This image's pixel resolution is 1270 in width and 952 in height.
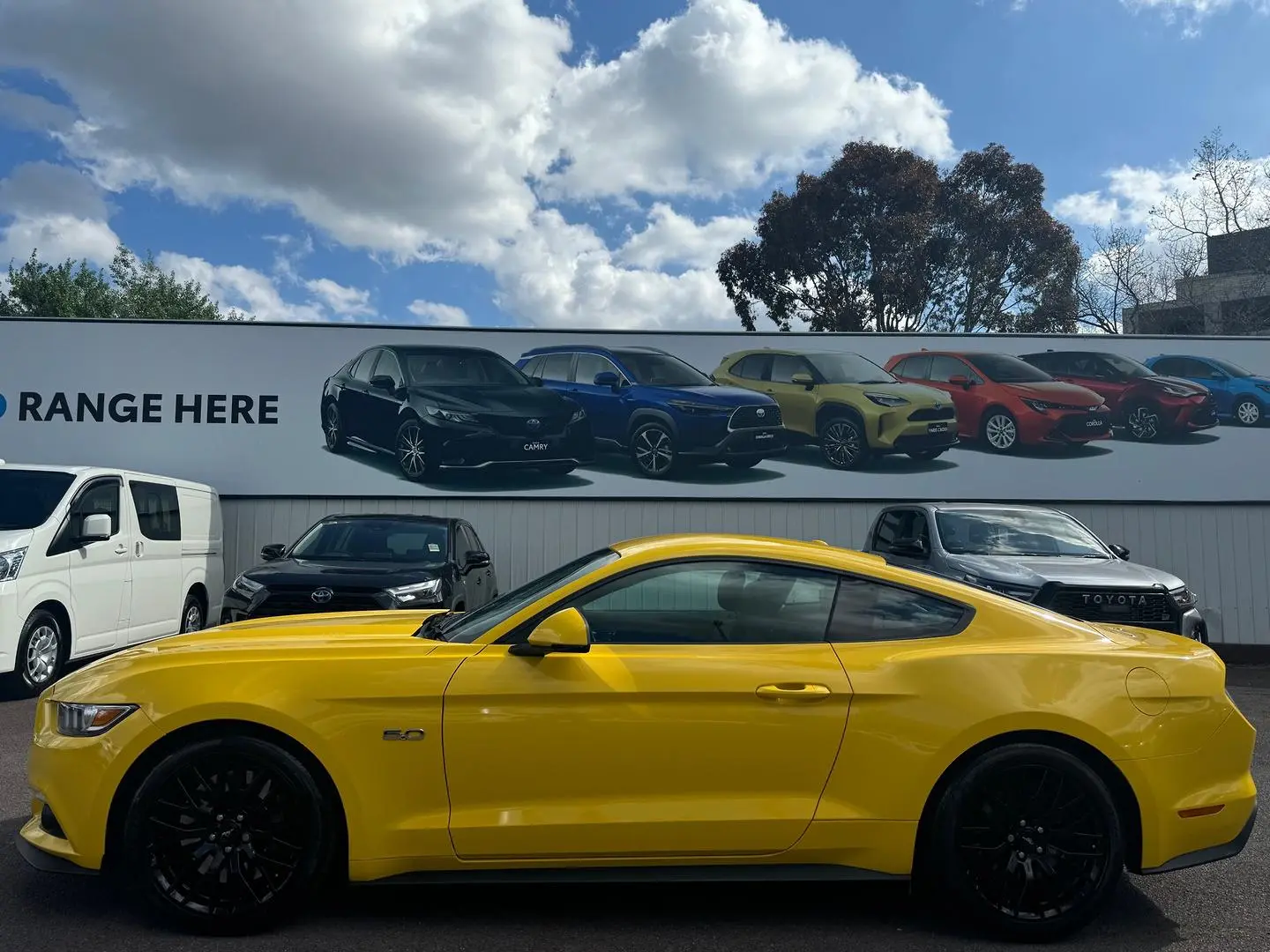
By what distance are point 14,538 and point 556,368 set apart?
22.1 feet

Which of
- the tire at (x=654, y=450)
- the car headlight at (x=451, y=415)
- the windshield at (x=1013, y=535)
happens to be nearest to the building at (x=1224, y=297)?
the windshield at (x=1013, y=535)

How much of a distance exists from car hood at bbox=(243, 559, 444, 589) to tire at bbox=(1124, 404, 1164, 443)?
9.82 m

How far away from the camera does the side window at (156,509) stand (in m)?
8.98

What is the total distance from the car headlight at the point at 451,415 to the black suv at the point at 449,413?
12mm

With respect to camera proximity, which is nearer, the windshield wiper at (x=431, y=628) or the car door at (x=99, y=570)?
the windshield wiper at (x=431, y=628)

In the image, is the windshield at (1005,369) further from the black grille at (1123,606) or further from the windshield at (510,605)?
the windshield at (510,605)

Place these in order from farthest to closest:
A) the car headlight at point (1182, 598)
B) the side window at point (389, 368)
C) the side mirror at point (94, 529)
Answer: the side window at point (389, 368), the side mirror at point (94, 529), the car headlight at point (1182, 598)

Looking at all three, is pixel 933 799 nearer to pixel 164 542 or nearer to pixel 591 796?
pixel 591 796

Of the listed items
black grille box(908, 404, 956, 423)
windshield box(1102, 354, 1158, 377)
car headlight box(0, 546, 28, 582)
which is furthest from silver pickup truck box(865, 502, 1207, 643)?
car headlight box(0, 546, 28, 582)

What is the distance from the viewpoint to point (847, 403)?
12.3 meters

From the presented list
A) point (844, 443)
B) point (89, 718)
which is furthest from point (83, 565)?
point (844, 443)

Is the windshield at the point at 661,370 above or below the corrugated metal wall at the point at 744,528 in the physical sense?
above

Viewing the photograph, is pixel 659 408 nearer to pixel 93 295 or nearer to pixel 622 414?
pixel 622 414

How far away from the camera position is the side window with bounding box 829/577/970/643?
3.35m
